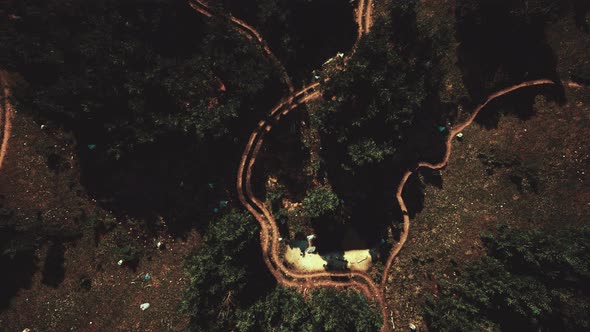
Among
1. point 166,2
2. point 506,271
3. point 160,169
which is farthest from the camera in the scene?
point 160,169

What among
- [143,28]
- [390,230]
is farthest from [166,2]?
[390,230]

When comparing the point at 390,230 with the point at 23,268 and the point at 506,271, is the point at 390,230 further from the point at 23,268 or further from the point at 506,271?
the point at 23,268

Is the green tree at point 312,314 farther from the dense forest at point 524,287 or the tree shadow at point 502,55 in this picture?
the tree shadow at point 502,55

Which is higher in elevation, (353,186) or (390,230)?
(353,186)

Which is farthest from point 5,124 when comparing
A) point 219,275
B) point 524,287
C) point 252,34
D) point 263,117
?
point 524,287

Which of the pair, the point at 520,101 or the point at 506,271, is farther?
the point at 520,101

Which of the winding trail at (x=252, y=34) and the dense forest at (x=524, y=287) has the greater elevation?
the winding trail at (x=252, y=34)

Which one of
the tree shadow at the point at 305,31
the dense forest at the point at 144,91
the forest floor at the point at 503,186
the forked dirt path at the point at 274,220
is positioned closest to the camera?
the dense forest at the point at 144,91

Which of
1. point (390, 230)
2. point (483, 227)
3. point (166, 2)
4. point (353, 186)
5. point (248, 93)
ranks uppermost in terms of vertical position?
point (166, 2)

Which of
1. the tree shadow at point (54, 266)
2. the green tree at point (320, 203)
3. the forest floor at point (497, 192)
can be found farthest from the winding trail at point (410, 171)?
the tree shadow at point (54, 266)
